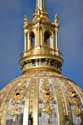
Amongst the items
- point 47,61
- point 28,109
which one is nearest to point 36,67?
point 47,61

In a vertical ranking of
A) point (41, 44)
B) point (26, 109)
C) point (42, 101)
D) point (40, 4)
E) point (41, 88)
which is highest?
point (40, 4)

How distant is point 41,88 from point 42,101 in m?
2.34

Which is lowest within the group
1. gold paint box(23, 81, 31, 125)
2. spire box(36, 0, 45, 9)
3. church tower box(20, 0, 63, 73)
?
gold paint box(23, 81, 31, 125)

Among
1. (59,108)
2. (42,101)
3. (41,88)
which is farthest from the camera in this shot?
(41,88)

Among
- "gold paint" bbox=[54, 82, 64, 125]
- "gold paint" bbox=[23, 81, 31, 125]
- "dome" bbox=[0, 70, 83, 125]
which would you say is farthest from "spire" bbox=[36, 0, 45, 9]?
"gold paint" bbox=[23, 81, 31, 125]

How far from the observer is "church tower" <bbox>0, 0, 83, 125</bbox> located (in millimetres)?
84312

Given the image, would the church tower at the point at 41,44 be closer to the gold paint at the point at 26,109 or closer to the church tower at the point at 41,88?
the church tower at the point at 41,88

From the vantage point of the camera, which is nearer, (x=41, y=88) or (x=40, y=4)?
(x=41, y=88)

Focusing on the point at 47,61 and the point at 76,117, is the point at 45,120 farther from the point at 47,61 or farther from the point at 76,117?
Result: the point at 47,61

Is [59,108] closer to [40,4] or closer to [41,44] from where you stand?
[41,44]

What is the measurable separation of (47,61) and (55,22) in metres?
5.77

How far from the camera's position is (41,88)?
87.2 m

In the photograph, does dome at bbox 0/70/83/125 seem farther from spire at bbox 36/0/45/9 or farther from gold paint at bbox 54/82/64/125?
spire at bbox 36/0/45/9

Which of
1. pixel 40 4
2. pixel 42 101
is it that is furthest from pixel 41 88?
pixel 40 4
